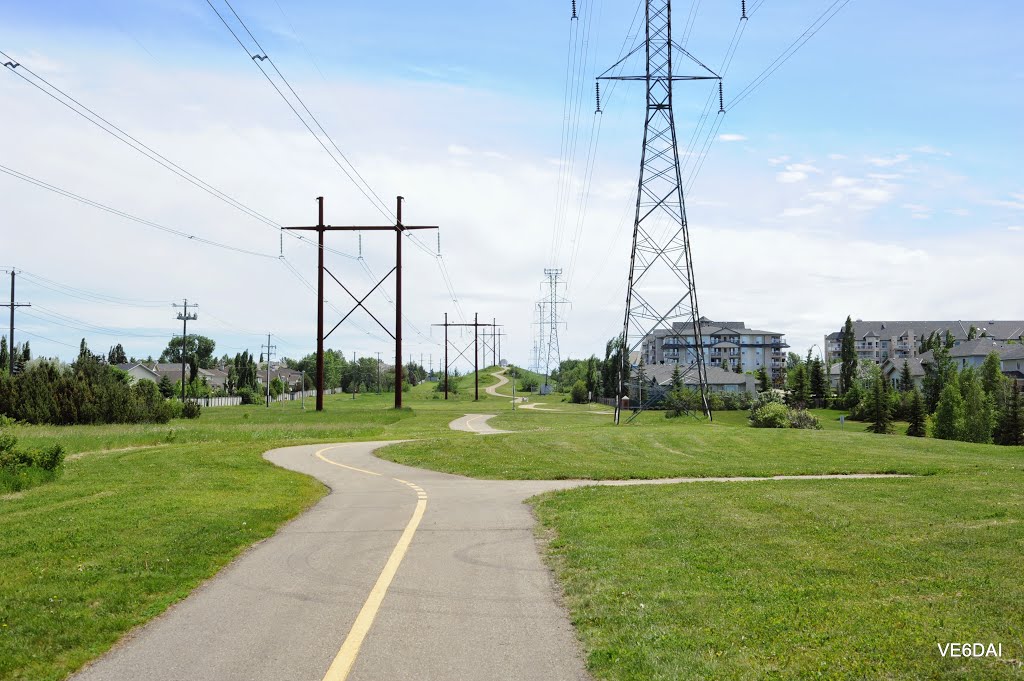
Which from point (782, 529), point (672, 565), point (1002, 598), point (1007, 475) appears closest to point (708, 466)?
point (1007, 475)

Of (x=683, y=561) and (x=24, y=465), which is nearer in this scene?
(x=683, y=561)

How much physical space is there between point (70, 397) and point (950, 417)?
7606cm

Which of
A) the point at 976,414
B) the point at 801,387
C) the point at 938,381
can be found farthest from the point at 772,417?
the point at 801,387

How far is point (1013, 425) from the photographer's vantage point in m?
71.9

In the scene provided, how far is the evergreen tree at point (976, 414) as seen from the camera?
73938 mm

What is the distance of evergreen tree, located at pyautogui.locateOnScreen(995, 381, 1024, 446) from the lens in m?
71.3

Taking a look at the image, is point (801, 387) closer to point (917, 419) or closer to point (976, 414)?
point (917, 419)

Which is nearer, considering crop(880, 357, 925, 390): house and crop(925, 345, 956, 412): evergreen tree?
crop(925, 345, 956, 412): evergreen tree

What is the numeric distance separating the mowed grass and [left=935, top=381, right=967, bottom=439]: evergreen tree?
230 ft

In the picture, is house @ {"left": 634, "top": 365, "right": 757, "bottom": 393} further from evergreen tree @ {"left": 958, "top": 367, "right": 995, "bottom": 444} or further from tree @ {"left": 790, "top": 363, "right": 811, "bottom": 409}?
evergreen tree @ {"left": 958, "top": 367, "right": 995, "bottom": 444}

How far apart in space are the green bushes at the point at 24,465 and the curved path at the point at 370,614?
29.6ft

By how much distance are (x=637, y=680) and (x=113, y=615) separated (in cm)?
534

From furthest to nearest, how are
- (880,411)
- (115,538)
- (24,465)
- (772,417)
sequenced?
(880,411), (772,417), (24,465), (115,538)

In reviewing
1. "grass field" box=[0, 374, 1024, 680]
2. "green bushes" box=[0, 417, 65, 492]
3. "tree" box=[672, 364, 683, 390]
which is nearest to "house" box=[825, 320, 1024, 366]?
"tree" box=[672, 364, 683, 390]
